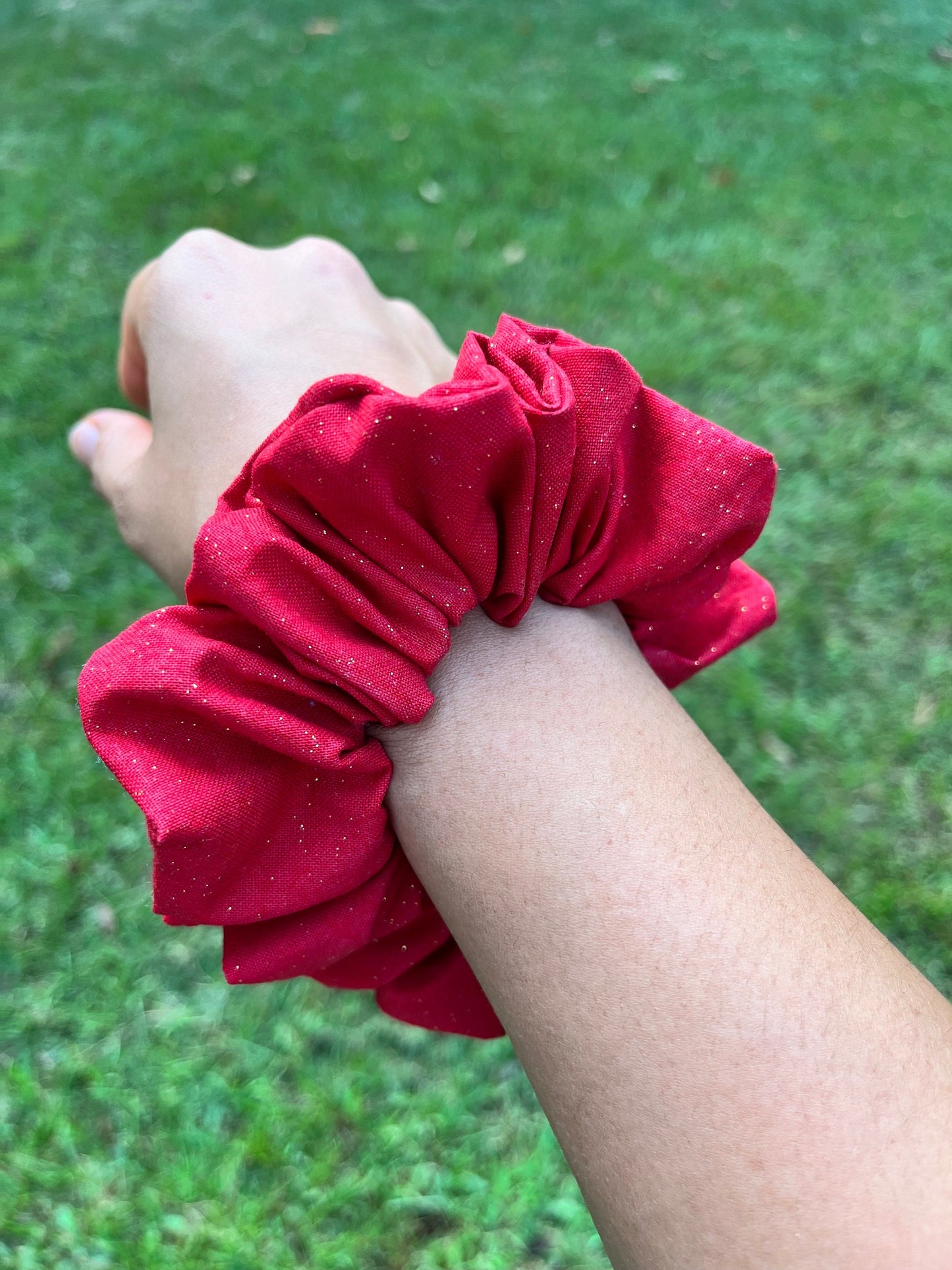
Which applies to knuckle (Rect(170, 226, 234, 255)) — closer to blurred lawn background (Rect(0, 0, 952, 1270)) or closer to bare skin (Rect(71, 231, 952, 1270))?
bare skin (Rect(71, 231, 952, 1270))

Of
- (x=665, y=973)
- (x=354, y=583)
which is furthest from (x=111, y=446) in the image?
(x=665, y=973)

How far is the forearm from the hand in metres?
0.57

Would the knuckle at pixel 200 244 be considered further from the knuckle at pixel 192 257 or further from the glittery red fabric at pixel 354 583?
the glittery red fabric at pixel 354 583

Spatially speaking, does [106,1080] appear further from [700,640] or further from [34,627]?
[700,640]

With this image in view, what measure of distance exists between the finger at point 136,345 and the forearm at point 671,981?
957 millimetres

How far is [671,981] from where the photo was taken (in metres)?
0.80

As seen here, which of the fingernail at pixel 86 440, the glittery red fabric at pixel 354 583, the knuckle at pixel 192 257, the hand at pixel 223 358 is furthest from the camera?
the fingernail at pixel 86 440

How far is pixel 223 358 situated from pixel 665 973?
1101 millimetres

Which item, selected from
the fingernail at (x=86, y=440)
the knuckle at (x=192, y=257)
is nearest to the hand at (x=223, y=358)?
the knuckle at (x=192, y=257)

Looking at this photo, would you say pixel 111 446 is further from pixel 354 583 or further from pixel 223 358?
pixel 354 583

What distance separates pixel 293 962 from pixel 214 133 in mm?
3398

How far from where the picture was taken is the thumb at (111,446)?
5.16ft

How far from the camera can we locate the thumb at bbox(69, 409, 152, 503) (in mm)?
1572

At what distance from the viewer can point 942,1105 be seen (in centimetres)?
74
